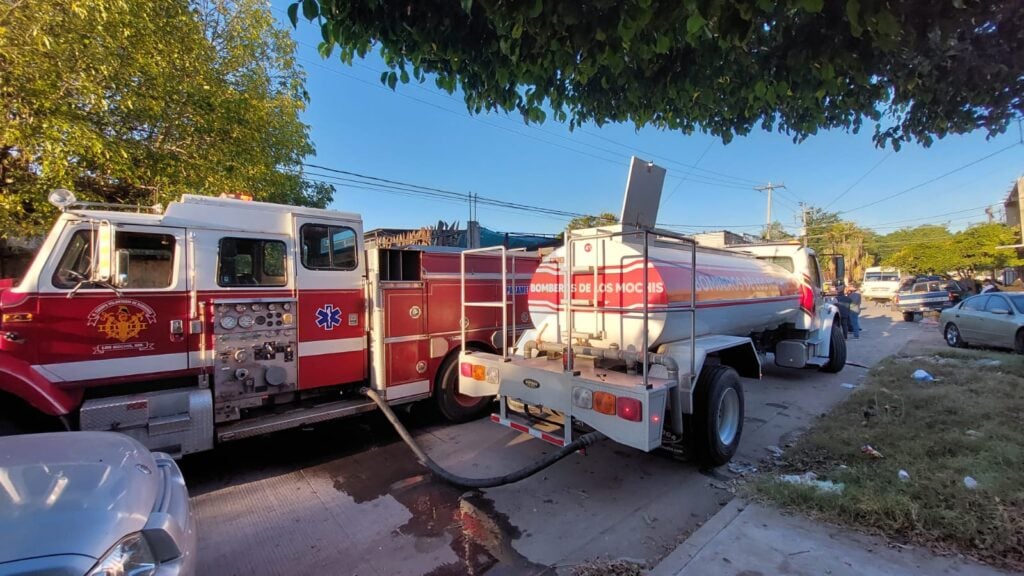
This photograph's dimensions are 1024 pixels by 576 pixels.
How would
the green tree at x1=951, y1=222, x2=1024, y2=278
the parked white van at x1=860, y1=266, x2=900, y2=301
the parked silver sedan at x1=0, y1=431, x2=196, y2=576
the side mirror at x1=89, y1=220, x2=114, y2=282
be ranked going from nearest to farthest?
the parked silver sedan at x1=0, y1=431, x2=196, y2=576, the side mirror at x1=89, y1=220, x2=114, y2=282, the parked white van at x1=860, y1=266, x2=900, y2=301, the green tree at x1=951, y1=222, x2=1024, y2=278

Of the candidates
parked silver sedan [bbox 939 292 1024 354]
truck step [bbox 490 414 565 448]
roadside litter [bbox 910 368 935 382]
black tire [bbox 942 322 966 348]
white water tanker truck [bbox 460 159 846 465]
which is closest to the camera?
white water tanker truck [bbox 460 159 846 465]

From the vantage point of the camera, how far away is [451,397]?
253 inches

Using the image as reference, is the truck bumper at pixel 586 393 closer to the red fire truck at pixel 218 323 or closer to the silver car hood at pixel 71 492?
the red fire truck at pixel 218 323

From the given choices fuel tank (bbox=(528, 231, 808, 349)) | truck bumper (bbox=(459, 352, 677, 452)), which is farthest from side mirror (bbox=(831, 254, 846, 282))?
truck bumper (bbox=(459, 352, 677, 452))

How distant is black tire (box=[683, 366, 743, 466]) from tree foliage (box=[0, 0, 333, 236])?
7.48m

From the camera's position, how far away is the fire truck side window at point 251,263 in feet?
15.8

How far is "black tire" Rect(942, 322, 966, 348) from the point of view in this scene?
12.7m

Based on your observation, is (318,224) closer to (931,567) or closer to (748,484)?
(748,484)

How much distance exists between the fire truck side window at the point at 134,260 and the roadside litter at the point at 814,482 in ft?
20.0

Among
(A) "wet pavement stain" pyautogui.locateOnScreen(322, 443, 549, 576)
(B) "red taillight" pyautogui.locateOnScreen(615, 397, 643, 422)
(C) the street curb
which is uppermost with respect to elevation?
(B) "red taillight" pyautogui.locateOnScreen(615, 397, 643, 422)

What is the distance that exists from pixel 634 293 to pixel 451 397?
3.11m

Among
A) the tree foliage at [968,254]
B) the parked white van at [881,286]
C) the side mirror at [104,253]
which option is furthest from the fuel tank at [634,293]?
the tree foliage at [968,254]

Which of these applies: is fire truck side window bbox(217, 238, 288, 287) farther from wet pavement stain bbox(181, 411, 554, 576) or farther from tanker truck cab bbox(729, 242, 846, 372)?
tanker truck cab bbox(729, 242, 846, 372)

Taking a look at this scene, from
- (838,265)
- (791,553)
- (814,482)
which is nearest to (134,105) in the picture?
(791,553)
